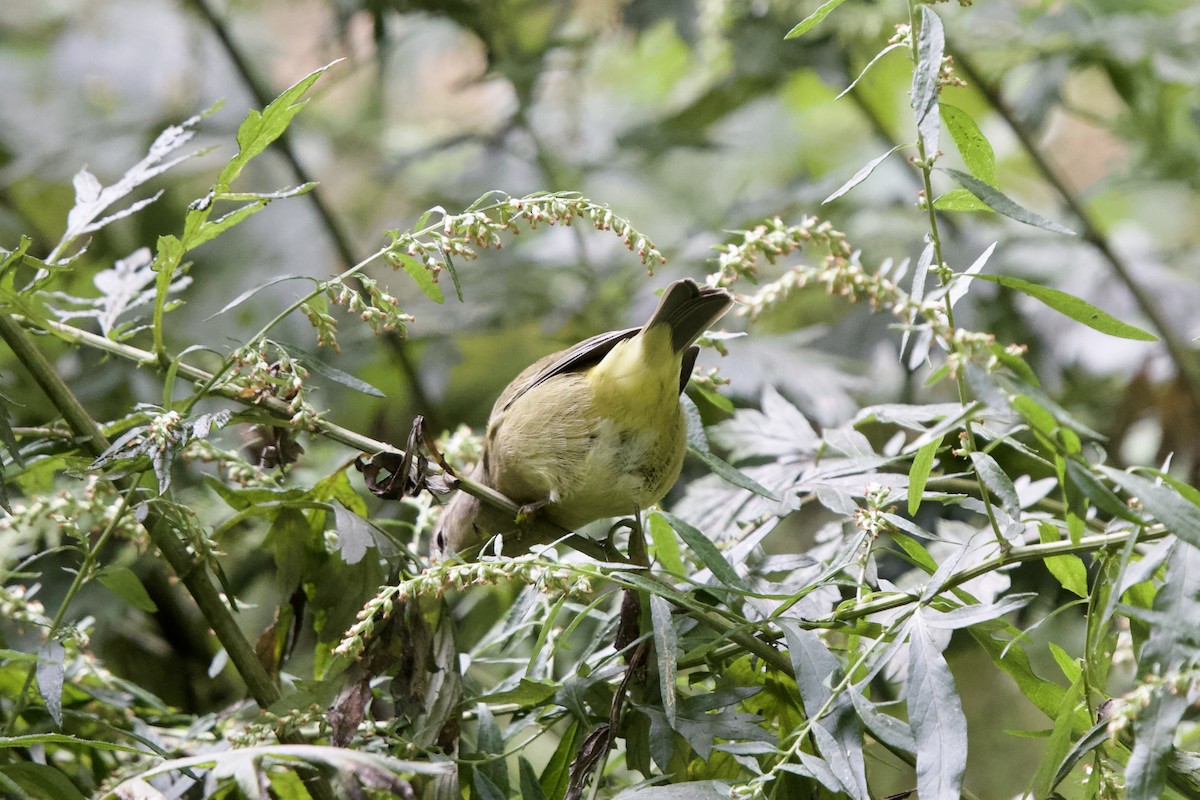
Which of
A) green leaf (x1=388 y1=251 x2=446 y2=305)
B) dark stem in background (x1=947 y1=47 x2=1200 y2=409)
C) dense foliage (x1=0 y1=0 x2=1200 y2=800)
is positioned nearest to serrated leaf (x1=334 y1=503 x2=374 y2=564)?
dense foliage (x1=0 y1=0 x2=1200 y2=800)

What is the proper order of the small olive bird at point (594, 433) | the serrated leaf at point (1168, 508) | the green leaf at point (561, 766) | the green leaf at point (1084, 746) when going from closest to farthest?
the serrated leaf at point (1168, 508) → the green leaf at point (1084, 746) → the green leaf at point (561, 766) → the small olive bird at point (594, 433)

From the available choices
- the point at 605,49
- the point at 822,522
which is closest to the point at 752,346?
the point at 822,522

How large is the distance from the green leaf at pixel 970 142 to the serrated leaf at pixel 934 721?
1.19 ft

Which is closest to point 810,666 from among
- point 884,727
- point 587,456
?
point 884,727

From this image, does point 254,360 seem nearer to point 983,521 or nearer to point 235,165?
point 235,165

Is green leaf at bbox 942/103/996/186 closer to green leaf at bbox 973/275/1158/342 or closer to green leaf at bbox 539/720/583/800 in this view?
green leaf at bbox 973/275/1158/342

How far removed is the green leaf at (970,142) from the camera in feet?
2.72

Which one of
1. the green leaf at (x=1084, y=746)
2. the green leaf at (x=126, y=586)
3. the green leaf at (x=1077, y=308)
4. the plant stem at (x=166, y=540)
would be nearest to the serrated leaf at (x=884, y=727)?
the green leaf at (x=1084, y=746)

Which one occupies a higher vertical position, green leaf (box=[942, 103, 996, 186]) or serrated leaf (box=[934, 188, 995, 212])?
green leaf (box=[942, 103, 996, 186])

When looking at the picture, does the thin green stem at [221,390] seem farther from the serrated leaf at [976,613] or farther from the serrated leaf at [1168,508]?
the serrated leaf at [1168,508]

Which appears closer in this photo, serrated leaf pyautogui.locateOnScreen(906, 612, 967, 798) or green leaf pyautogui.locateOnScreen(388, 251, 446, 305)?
serrated leaf pyautogui.locateOnScreen(906, 612, 967, 798)

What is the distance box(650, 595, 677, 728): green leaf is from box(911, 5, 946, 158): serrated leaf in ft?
1.36

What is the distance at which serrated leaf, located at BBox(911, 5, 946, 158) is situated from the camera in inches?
30.0

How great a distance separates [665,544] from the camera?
42.6 inches
